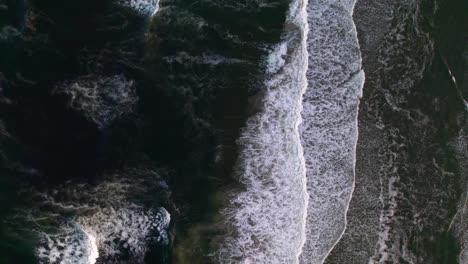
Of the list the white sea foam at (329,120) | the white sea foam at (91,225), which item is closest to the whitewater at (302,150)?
the white sea foam at (329,120)

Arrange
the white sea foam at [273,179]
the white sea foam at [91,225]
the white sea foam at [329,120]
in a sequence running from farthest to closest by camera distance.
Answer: the white sea foam at [91,225] → the white sea foam at [273,179] → the white sea foam at [329,120]

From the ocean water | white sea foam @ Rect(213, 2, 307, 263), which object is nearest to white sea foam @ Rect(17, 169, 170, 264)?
the ocean water

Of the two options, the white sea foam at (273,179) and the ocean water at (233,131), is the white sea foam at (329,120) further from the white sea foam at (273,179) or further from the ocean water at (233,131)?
the white sea foam at (273,179)

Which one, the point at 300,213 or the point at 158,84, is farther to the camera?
the point at 158,84

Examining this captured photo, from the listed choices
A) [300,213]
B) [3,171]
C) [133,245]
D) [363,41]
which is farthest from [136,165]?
[363,41]

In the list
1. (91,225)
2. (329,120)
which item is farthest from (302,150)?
(91,225)

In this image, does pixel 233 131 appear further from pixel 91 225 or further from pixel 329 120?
pixel 91 225

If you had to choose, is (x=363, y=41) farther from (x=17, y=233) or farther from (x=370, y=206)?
(x=17, y=233)
